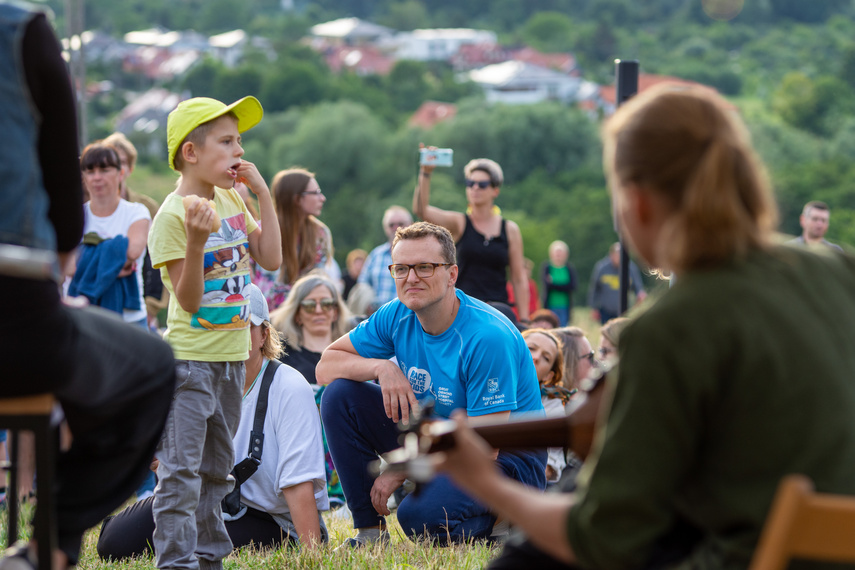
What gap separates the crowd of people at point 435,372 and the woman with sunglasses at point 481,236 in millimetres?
2465

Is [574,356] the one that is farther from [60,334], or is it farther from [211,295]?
[60,334]

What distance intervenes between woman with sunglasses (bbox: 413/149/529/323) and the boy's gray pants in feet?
11.1

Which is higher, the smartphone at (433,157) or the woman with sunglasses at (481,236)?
the smartphone at (433,157)

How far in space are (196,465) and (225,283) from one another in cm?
67

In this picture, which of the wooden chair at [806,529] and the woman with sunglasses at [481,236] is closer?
the wooden chair at [806,529]

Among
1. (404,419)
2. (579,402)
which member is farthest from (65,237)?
(404,419)

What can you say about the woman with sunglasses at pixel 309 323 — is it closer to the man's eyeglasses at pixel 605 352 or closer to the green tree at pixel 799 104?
the man's eyeglasses at pixel 605 352

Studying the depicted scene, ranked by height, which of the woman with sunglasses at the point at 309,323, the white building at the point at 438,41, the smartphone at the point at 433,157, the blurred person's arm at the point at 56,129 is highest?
the blurred person's arm at the point at 56,129

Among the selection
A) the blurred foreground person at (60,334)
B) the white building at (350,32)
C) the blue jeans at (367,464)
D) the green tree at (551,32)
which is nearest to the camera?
the blurred foreground person at (60,334)

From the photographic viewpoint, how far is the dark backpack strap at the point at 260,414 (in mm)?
4367

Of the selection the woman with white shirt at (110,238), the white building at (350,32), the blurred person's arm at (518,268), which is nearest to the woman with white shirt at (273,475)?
the woman with white shirt at (110,238)

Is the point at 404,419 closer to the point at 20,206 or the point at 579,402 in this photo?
the point at 579,402

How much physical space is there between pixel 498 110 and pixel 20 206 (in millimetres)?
70720

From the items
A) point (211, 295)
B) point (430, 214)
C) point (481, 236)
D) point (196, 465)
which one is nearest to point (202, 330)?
point (211, 295)
